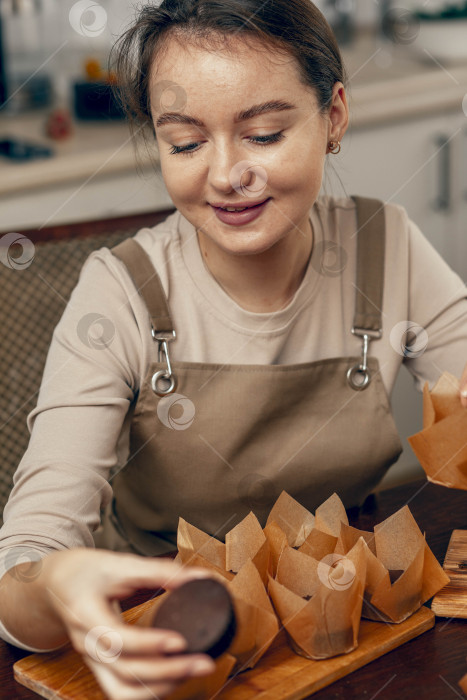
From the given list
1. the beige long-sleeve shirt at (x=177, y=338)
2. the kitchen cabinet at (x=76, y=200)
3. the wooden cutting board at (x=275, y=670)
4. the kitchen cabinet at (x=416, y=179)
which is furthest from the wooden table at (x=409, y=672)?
the kitchen cabinet at (x=416, y=179)

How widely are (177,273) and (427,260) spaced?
352mm

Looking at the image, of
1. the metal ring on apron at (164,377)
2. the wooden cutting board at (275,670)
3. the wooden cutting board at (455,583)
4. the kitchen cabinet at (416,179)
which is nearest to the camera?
the wooden cutting board at (275,670)

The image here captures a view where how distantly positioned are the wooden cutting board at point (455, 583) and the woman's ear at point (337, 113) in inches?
19.0

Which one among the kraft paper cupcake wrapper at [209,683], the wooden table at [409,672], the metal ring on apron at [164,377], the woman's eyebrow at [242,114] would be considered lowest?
the wooden table at [409,672]

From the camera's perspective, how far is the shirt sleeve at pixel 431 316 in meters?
1.20

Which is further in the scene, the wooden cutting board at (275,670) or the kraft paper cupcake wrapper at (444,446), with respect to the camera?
the kraft paper cupcake wrapper at (444,446)

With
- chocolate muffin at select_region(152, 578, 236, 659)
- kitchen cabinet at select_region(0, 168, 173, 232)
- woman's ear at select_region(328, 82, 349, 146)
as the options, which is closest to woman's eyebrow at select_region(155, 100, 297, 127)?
woman's ear at select_region(328, 82, 349, 146)

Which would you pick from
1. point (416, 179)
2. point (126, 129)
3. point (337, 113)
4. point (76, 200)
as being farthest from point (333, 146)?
point (416, 179)

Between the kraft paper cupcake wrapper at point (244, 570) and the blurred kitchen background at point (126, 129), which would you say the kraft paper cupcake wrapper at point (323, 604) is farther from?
the blurred kitchen background at point (126, 129)

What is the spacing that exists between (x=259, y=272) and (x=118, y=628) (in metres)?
0.63

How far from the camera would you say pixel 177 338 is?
42.9 inches

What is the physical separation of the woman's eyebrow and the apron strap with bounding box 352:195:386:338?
0.97 feet

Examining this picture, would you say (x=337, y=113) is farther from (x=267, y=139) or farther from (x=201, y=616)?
(x=201, y=616)

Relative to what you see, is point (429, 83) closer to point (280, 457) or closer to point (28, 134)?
point (28, 134)
